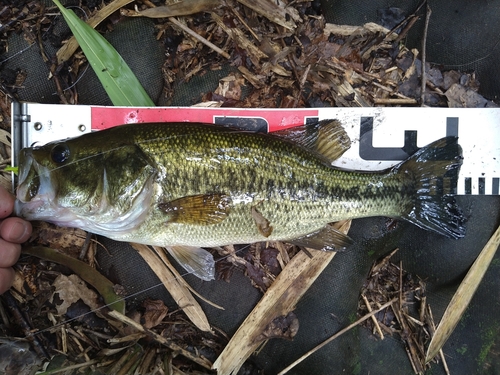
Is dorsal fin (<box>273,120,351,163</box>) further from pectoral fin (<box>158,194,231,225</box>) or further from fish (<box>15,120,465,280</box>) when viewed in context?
pectoral fin (<box>158,194,231,225</box>)

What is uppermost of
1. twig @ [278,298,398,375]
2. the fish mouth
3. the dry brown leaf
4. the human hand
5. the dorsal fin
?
the dorsal fin

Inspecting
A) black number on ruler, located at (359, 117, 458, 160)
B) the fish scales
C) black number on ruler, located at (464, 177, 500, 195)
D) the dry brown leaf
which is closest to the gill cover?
the fish scales

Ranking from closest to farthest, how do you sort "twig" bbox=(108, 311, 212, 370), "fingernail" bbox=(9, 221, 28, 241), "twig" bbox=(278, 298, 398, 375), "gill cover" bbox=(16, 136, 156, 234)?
"gill cover" bbox=(16, 136, 156, 234)
"fingernail" bbox=(9, 221, 28, 241)
"twig" bbox=(108, 311, 212, 370)
"twig" bbox=(278, 298, 398, 375)

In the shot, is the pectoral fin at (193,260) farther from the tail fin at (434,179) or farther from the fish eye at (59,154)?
the tail fin at (434,179)

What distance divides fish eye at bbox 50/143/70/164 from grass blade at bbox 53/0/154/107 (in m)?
0.70

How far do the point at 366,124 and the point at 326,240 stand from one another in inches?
36.6

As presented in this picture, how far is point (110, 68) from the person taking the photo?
2.82m

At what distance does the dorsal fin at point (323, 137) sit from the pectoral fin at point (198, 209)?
0.65 metres

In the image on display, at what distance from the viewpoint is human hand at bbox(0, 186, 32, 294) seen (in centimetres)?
257

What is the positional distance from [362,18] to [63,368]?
11.1 feet

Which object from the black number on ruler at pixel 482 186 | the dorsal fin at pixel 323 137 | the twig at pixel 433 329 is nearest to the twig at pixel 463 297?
the twig at pixel 433 329

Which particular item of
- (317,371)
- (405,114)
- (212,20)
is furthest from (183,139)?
(317,371)

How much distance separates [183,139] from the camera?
2.32 m

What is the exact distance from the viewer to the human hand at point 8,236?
101 inches
